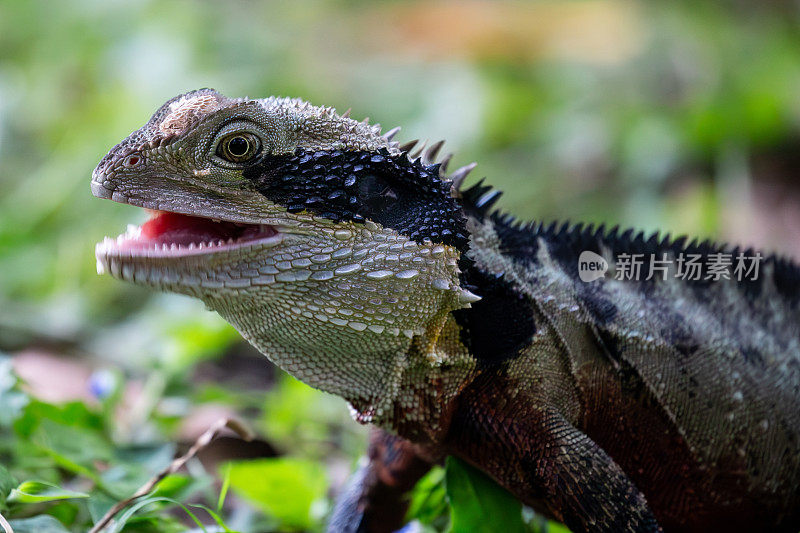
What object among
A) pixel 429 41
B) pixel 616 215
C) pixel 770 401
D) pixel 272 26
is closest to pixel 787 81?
pixel 616 215

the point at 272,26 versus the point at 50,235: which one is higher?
the point at 272,26

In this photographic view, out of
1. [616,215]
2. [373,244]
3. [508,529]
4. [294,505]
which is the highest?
[616,215]

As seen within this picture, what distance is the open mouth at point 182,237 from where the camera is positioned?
2.44 metres

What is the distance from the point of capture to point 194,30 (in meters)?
9.87

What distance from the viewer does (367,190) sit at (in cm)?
266

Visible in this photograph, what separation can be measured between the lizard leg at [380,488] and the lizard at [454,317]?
0.9 inches

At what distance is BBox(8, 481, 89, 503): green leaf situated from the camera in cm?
274

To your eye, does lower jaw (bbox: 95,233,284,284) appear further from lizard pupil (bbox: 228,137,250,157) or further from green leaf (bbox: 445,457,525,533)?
green leaf (bbox: 445,457,525,533)

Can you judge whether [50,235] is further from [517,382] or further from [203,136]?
[517,382]

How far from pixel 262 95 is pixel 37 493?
20.6 ft

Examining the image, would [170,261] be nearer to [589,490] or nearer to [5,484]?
[5,484]

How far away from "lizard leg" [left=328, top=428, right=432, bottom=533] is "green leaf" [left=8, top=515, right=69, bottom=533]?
1210mm

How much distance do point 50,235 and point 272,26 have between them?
6.83 metres

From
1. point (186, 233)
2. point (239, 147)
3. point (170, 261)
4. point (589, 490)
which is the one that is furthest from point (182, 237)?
point (589, 490)
